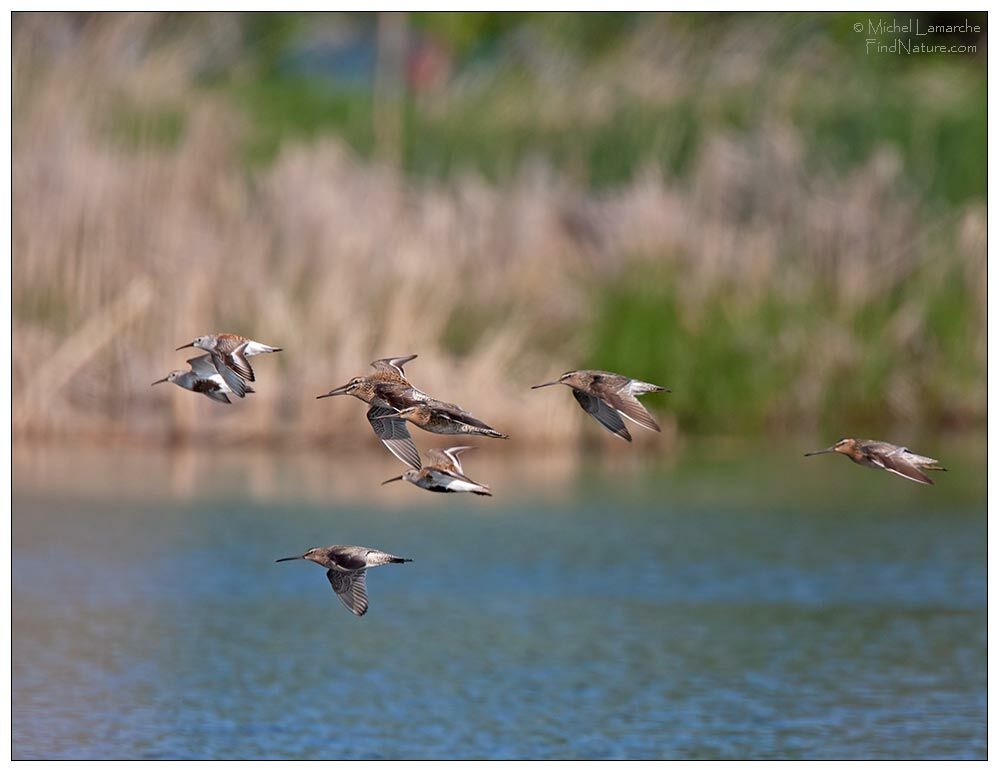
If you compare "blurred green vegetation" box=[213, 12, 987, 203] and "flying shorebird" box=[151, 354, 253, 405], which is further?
"blurred green vegetation" box=[213, 12, 987, 203]

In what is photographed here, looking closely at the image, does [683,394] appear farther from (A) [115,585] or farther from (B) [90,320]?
(A) [115,585]

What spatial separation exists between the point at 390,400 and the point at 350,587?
51cm

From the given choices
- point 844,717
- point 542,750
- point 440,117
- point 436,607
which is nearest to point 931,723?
point 844,717

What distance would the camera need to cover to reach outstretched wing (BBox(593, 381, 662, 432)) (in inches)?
208

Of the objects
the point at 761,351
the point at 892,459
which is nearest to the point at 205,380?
the point at 892,459

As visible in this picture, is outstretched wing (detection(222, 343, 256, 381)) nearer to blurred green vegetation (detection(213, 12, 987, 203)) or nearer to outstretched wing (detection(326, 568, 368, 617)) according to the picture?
outstretched wing (detection(326, 568, 368, 617))

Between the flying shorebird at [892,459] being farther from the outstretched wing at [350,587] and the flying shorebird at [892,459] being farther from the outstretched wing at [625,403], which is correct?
the outstretched wing at [350,587]

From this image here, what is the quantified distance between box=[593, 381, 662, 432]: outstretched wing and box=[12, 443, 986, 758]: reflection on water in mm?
4412

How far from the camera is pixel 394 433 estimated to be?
5.62 metres

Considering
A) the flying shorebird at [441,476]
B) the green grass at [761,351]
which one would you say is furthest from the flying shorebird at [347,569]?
the green grass at [761,351]

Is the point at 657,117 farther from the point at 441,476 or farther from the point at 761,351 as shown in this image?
the point at 441,476

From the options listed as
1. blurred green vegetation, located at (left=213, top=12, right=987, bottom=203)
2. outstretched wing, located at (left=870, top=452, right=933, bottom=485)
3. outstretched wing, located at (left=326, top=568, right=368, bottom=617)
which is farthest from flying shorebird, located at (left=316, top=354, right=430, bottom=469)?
blurred green vegetation, located at (left=213, top=12, right=987, bottom=203)

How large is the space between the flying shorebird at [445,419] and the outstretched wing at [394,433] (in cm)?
9

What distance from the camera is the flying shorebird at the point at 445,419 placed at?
4.96 metres
